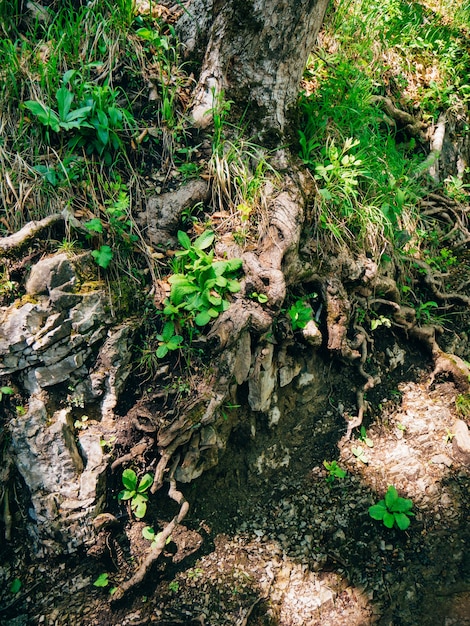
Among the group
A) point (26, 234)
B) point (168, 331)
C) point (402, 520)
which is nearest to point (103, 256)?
point (26, 234)

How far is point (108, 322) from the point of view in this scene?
2.58 meters

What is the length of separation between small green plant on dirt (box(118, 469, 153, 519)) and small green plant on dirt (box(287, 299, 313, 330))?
4.30ft

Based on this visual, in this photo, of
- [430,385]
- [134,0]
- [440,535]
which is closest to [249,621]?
[440,535]

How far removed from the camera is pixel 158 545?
239 cm

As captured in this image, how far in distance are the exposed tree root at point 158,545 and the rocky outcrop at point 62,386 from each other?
1.08ft

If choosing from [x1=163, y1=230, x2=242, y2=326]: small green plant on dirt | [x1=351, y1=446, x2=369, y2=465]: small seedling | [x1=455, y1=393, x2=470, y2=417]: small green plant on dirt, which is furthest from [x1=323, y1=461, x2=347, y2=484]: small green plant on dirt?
[x1=163, y1=230, x2=242, y2=326]: small green plant on dirt

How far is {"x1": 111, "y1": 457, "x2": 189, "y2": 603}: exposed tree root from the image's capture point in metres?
2.28

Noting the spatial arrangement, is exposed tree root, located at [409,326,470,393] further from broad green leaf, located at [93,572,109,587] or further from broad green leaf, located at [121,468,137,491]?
broad green leaf, located at [93,572,109,587]

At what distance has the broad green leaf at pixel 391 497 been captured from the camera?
2705 mm

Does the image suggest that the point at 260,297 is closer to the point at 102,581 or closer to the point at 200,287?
the point at 200,287

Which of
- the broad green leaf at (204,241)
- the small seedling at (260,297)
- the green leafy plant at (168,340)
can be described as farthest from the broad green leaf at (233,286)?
the green leafy plant at (168,340)

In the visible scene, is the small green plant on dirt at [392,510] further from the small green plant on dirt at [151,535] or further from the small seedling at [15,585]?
the small seedling at [15,585]

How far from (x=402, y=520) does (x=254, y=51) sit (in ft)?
10.2

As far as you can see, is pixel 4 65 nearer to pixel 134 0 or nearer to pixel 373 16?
pixel 134 0
